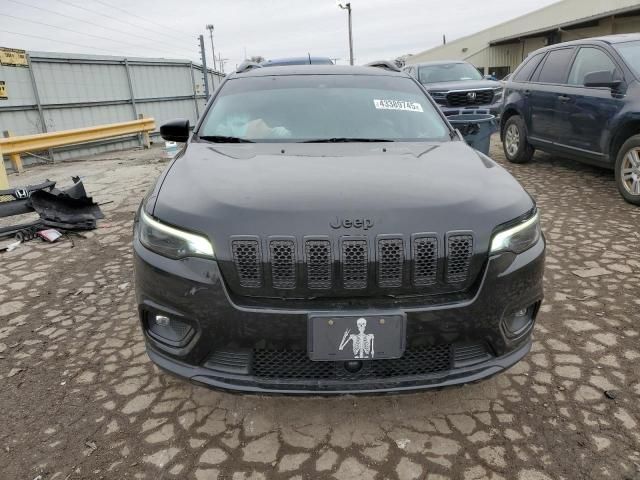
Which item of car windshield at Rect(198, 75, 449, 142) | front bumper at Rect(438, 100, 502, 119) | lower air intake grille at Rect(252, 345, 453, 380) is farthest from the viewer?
front bumper at Rect(438, 100, 502, 119)

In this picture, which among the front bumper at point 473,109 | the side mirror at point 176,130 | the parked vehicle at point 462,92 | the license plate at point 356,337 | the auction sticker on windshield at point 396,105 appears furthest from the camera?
the parked vehicle at point 462,92

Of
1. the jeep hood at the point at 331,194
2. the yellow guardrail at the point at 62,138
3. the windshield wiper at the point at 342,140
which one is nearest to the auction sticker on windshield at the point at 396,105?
the windshield wiper at the point at 342,140

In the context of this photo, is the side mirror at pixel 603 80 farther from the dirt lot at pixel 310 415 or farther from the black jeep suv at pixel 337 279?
the black jeep suv at pixel 337 279

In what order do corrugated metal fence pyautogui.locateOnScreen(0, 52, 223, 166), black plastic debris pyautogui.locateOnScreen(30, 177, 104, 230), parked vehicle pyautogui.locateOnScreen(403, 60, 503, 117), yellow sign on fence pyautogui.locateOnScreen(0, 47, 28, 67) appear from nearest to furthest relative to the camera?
→ black plastic debris pyautogui.locateOnScreen(30, 177, 104, 230), yellow sign on fence pyautogui.locateOnScreen(0, 47, 28, 67), parked vehicle pyautogui.locateOnScreen(403, 60, 503, 117), corrugated metal fence pyautogui.locateOnScreen(0, 52, 223, 166)

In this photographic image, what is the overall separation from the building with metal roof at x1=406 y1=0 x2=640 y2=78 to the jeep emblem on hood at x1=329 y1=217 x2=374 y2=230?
2282 centimetres

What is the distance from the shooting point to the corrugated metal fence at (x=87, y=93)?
10.7 meters

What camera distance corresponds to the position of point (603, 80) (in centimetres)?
549

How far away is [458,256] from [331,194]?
0.59 metres

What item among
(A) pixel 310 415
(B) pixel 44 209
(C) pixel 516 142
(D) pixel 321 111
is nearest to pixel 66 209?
(B) pixel 44 209

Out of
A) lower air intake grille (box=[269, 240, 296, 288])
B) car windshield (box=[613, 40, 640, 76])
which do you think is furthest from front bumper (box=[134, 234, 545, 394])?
car windshield (box=[613, 40, 640, 76])

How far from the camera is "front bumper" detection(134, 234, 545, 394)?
1.90 m

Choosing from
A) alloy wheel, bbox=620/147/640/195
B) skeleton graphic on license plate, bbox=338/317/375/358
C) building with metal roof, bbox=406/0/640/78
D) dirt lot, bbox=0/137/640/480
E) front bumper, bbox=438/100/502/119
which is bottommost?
dirt lot, bbox=0/137/640/480

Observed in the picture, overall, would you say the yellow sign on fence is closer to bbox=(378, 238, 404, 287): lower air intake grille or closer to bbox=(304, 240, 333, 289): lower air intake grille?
bbox=(304, 240, 333, 289): lower air intake grille

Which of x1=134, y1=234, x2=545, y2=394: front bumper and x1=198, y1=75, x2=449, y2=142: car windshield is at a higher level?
x1=198, y1=75, x2=449, y2=142: car windshield
